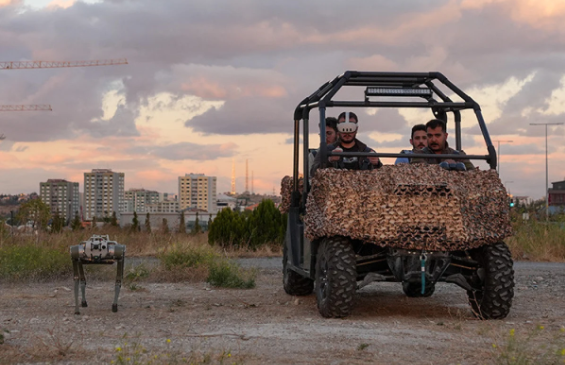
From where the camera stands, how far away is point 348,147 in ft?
32.9

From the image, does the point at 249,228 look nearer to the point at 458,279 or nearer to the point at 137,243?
the point at 137,243

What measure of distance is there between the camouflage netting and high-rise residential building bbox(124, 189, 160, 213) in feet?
548

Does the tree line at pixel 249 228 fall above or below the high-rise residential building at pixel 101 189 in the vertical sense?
below

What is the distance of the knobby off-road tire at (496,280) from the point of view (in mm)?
8820

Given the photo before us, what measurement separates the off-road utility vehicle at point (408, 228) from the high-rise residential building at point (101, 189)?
159 metres

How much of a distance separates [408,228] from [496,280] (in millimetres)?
1275

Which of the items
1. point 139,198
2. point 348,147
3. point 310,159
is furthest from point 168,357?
point 139,198

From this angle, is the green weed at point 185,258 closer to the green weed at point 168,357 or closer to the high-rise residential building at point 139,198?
the green weed at point 168,357

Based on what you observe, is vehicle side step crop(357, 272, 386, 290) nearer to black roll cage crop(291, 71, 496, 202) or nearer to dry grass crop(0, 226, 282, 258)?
black roll cage crop(291, 71, 496, 202)

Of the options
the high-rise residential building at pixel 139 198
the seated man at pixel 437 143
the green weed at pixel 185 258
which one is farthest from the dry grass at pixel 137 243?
the high-rise residential building at pixel 139 198

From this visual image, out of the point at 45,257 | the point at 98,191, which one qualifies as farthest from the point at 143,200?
the point at 45,257

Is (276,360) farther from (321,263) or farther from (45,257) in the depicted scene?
(45,257)

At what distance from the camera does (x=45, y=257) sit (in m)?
14.6

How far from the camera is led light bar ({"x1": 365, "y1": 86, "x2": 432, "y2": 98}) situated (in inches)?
389
